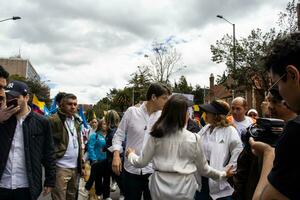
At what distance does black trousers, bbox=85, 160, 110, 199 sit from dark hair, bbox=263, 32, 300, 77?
7.30 metres

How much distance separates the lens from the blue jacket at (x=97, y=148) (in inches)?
350

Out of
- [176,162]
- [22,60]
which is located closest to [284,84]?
[176,162]

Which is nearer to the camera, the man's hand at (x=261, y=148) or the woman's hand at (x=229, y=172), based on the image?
the man's hand at (x=261, y=148)

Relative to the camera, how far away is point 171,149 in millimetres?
3818

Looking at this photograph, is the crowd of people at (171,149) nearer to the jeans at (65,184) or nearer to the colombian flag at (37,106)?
the jeans at (65,184)

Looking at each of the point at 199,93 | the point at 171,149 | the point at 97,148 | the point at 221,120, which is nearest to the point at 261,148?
the point at 171,149

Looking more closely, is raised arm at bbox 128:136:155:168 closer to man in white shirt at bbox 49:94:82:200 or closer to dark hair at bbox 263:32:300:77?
man in white shirt at bbox 49:94:82:200

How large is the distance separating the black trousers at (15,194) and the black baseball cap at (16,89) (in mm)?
998

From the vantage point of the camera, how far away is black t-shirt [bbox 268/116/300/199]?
142 cm

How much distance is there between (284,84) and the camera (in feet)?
5.25

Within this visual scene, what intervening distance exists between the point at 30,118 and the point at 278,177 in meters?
3.17

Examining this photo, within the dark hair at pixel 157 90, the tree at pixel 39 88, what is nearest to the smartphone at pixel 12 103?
the dark hair at pixel 157 90

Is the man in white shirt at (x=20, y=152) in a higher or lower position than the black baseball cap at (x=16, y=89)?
lower

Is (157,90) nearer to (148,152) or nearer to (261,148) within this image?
(148,152)
